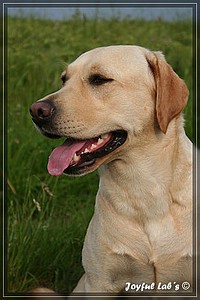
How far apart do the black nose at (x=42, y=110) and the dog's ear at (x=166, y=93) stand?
19.1 inches

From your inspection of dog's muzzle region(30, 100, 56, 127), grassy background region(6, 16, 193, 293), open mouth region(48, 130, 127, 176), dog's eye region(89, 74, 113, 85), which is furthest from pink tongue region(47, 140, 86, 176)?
grassy background region(6, 16, 193, 293)

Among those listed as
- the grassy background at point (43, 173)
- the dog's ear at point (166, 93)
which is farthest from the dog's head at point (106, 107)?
the grassy background at point (43, 173)

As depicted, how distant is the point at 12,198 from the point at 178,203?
171 centimetres

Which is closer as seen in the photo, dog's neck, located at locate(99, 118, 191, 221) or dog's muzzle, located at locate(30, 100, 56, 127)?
dog's muzzle, located at locate(30, 100, 56, 127)

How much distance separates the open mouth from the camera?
318cm

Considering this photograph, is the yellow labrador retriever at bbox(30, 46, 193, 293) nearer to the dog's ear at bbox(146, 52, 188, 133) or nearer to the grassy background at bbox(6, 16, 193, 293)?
the dog's ear at bbox(146, 52, 188, 133)

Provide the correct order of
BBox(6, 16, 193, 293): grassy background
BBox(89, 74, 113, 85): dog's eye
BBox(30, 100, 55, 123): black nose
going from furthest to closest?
BBox(6, 16, 193, 293): grassy background → BBox(89, 74, 113, 85): dog's eye → BBox(30, 100, 55, 123): black nose

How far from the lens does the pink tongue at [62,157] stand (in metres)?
3.19

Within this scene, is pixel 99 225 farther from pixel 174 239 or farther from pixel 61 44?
pixel 61 44

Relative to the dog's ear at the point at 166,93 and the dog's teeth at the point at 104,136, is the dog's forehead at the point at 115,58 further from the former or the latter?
the dog's teeth at the point at 104,136

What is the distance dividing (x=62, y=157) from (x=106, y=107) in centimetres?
30

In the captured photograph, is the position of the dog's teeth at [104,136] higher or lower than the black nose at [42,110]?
lower

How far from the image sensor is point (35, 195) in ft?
15.8

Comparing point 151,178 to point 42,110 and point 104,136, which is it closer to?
point 104,136
